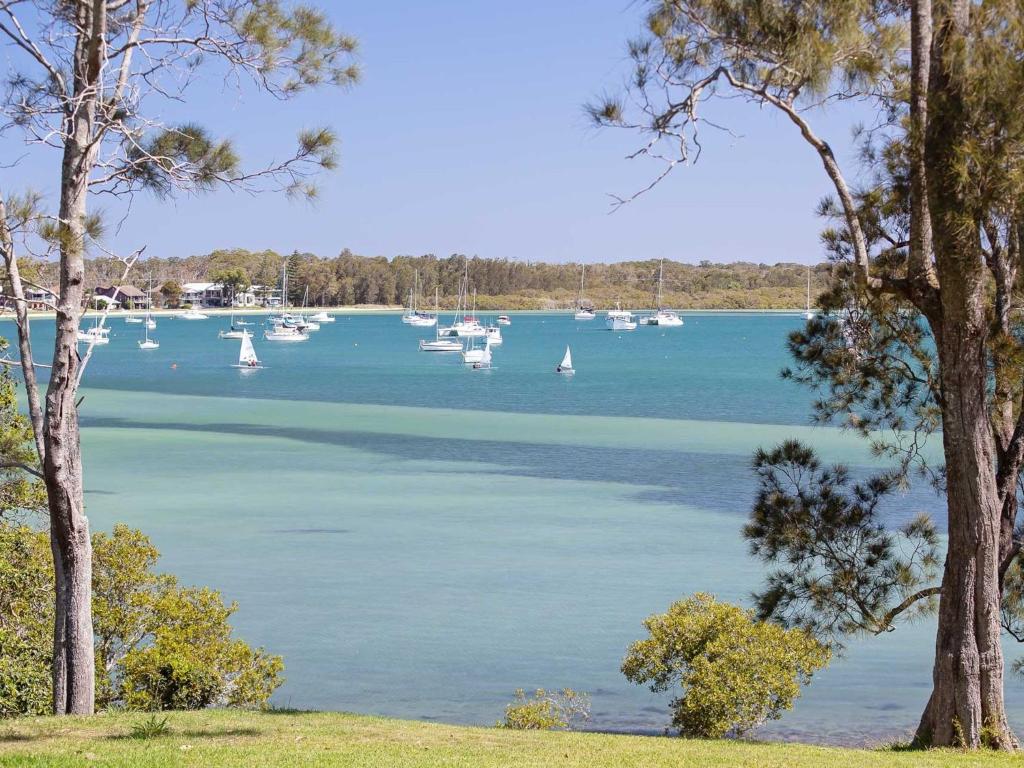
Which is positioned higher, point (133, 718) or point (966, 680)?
point (966, 680)

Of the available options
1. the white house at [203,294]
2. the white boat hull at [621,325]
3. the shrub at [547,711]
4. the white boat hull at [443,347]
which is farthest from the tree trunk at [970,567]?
the white house at [203,294]

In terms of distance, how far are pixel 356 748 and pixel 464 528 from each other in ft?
48.0

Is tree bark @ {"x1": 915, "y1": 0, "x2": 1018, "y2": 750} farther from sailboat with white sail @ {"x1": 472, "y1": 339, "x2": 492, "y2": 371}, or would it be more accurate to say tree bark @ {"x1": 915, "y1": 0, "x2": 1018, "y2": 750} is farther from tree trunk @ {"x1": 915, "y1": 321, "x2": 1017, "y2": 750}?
sailboat with white sail @ {"x1": 472, "y1": 339, "x2": 492, "y2": 371}

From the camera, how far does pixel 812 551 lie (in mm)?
9297

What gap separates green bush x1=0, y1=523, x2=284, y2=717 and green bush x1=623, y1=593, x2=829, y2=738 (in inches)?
144

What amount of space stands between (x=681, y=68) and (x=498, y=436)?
98.0 feet

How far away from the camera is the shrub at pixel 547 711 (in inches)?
424

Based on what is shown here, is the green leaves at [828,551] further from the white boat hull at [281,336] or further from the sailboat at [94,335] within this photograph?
the white boat hull at [281,336]

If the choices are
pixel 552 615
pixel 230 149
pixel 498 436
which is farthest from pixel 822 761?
pixel 498 436

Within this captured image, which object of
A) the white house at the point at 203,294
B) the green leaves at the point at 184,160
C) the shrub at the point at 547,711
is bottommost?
the shrub at the point at 547,711

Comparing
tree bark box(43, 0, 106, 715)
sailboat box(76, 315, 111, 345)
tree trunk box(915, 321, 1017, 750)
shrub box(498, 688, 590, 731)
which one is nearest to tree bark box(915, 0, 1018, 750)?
tree trunk box(915, 321, 1017, 750)

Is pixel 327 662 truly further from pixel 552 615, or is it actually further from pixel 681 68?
pixel 681 68

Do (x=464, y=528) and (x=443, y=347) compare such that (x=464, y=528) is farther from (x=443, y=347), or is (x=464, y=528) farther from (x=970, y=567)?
(x=443, y=347)

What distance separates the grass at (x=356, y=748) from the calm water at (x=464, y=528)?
356 cm
